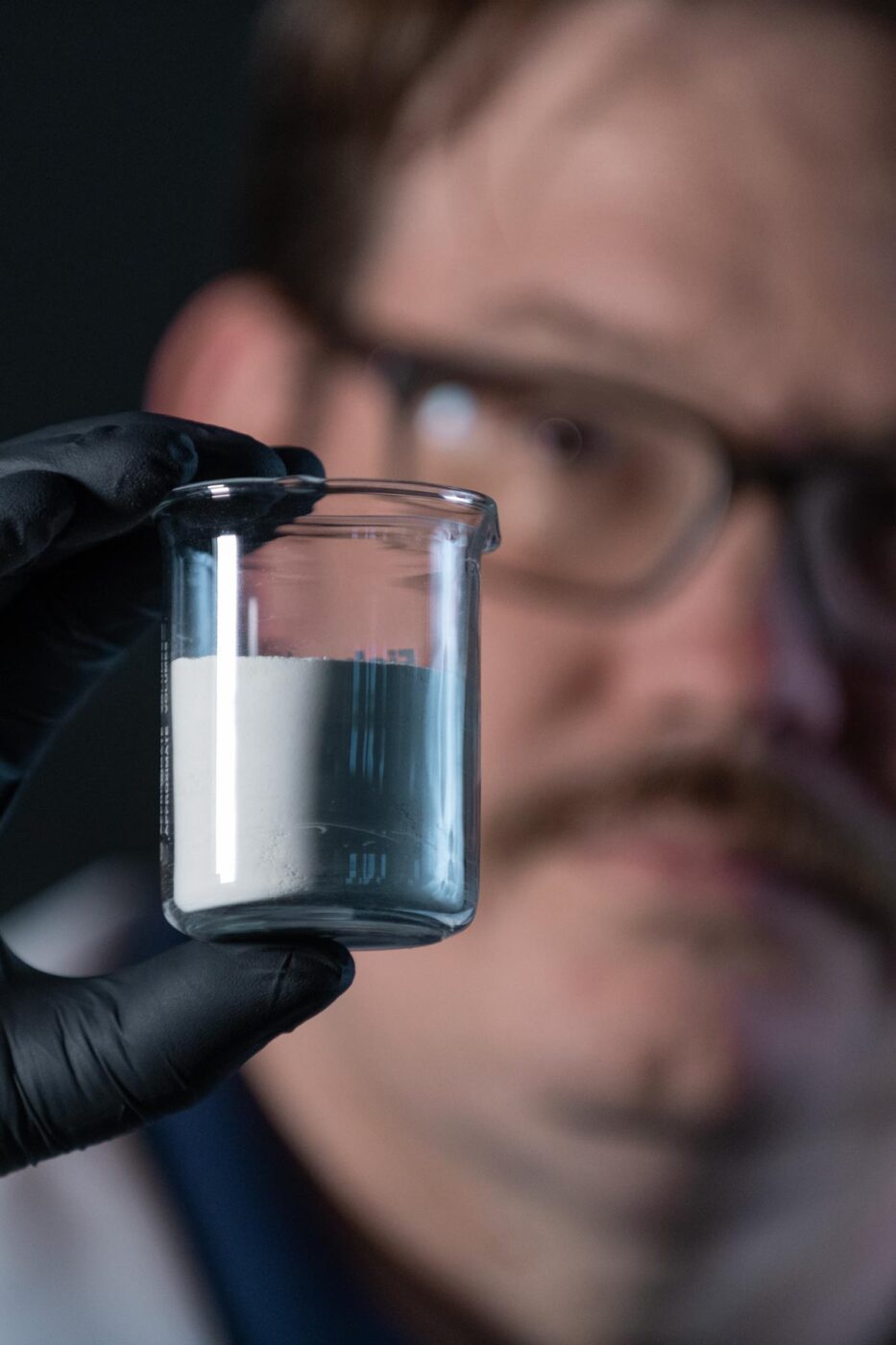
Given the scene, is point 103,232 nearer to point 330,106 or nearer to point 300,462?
point 330,106

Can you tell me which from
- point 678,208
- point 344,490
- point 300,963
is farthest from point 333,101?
point 300,963

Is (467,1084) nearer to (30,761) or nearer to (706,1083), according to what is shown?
(706,1083)

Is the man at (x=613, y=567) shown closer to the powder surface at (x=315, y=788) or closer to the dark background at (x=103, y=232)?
the dark background at (x=103, y=232)

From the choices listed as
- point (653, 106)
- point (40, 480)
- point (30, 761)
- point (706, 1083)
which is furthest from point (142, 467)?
point (706, 1083)

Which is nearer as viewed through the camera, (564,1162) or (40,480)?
(40,480)

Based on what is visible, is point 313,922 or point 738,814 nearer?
point 313,922

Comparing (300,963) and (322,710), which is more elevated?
(322,710)

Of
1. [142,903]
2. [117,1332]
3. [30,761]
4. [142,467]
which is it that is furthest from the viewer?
[142,903]
